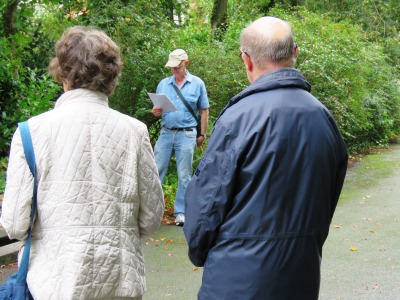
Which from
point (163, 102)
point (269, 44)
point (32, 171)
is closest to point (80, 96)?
point (32, 171)

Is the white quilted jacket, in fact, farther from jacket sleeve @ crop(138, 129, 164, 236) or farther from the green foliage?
the green foliage

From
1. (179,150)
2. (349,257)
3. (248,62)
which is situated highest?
(248,62)

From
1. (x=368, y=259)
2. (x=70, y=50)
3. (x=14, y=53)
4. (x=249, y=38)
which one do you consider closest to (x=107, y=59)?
(x=70, y=50)

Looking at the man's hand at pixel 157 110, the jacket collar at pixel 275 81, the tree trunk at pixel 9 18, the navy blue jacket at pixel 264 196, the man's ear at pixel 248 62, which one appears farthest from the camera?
the tree trunk at pixel 9 18

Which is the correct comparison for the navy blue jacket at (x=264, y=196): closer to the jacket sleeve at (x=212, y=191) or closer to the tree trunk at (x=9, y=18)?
the jacket sleeve at (x=212, y=191)

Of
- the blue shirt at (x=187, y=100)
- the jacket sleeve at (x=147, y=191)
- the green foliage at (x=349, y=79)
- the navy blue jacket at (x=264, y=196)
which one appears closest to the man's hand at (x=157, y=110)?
the blue shirt at (x=187, y=100)

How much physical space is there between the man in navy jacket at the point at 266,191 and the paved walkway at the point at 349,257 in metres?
2.89

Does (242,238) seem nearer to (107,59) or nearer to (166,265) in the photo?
(107,59)

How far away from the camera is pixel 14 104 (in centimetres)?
715

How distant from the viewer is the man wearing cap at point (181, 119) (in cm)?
746

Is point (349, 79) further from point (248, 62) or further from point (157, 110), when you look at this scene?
point (248, 62)

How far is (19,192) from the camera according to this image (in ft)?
9.07

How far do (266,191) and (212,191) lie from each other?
0.22 m

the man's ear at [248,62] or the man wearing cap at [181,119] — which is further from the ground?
the man's ear at [248,62]
